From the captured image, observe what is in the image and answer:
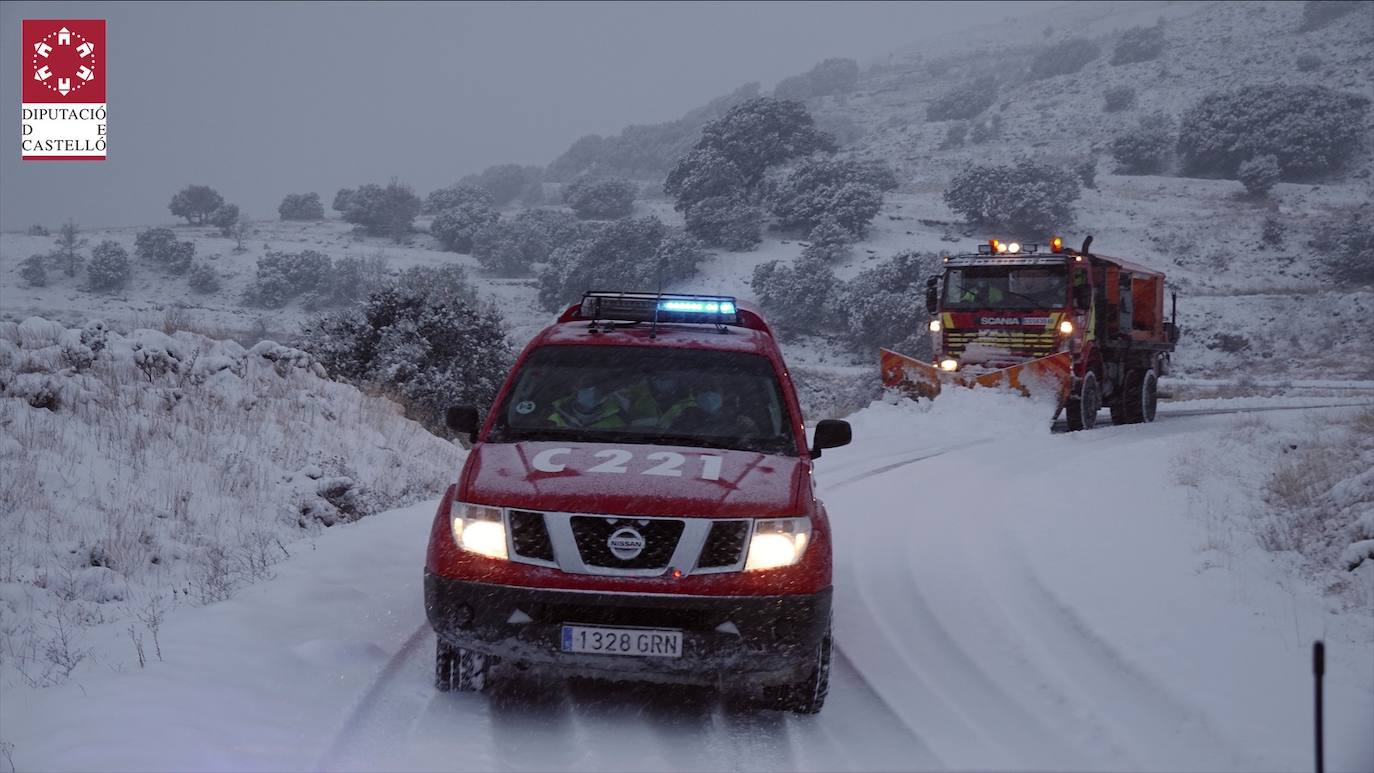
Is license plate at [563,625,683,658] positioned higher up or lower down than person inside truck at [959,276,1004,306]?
lower down

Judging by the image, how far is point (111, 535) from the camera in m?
7.72

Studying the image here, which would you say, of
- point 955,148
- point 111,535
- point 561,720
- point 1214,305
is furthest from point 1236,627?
point 955,148

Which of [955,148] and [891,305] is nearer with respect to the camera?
[891,305]

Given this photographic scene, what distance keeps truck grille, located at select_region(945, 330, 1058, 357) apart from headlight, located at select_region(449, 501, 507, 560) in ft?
47.9

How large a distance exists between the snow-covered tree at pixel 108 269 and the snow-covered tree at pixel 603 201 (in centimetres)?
3188

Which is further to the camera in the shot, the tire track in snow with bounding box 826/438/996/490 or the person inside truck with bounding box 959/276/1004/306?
the person inside truck with bounding box 959/276/1004/306

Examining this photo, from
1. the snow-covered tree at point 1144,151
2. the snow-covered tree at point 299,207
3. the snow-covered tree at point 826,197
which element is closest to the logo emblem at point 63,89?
the snow-covered tree at point 826,197

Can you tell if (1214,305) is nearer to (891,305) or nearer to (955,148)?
(891,305)

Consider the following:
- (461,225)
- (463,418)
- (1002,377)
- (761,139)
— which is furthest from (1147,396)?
(461,225)

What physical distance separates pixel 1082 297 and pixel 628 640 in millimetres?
14959

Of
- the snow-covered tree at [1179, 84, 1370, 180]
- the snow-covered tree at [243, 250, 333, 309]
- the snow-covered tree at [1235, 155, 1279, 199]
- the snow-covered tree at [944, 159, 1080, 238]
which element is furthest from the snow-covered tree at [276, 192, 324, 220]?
the snow-covered tree at [1235, 155, 1279, 199]

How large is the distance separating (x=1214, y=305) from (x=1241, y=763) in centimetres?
4297

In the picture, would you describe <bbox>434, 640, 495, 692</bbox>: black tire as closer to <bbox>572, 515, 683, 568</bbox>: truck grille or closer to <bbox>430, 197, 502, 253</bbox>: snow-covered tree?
<bbox>572, 515, 683, 568</bbox>: truck grille

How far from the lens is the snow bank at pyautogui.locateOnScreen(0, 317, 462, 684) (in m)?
6.92
